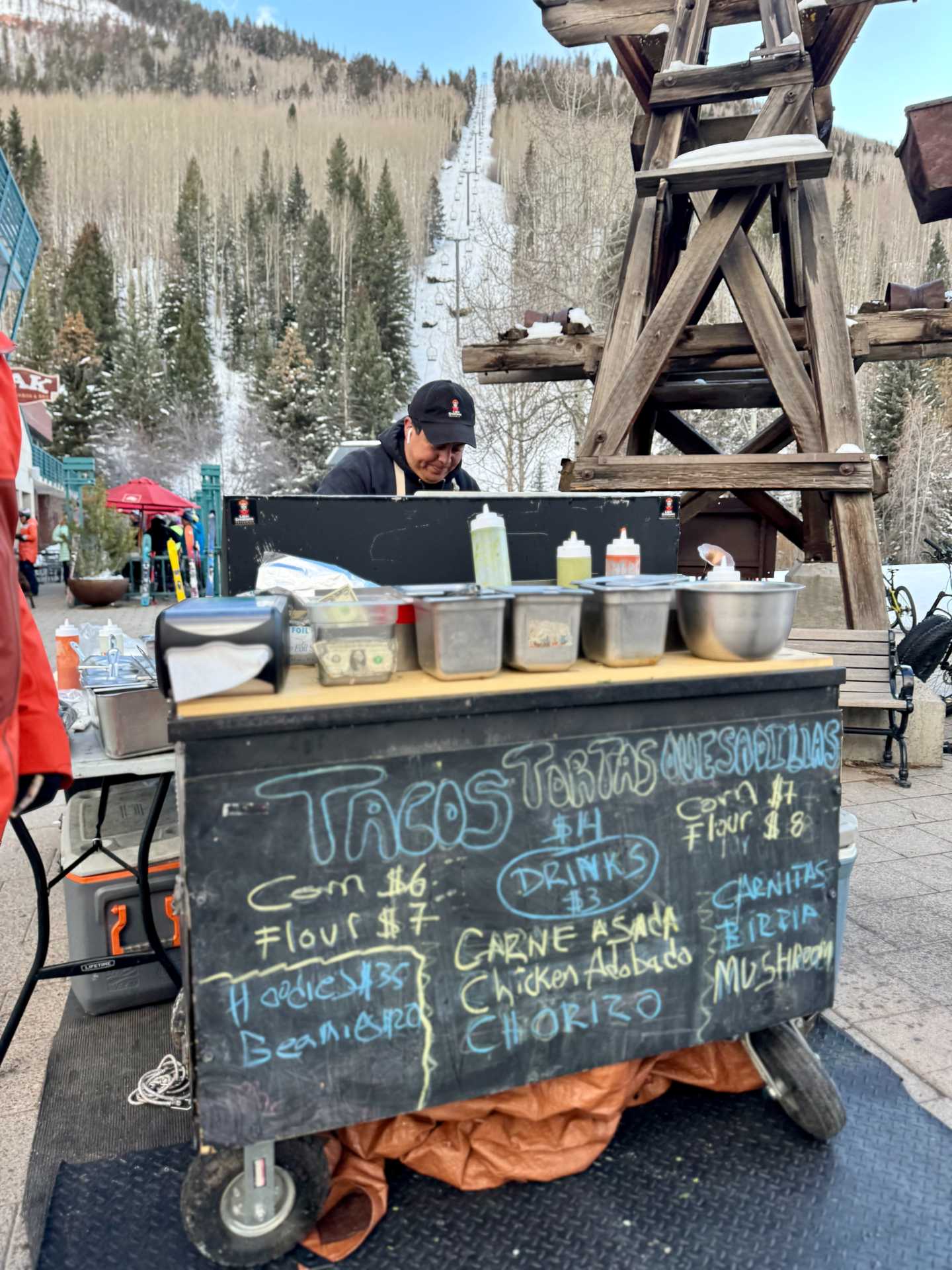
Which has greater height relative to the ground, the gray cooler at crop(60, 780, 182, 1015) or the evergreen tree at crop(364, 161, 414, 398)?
the evergreen tree at crop(364, 161, 414, 398)

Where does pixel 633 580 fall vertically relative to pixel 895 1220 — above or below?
above

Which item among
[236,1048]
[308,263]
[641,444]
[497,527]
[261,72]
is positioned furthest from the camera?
[261,72]

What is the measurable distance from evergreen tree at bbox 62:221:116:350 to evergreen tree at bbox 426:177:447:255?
30.3 m

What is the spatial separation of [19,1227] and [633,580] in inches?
91.3

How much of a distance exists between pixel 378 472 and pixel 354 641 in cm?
183

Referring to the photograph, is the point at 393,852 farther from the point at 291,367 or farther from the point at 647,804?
the point at 291,367

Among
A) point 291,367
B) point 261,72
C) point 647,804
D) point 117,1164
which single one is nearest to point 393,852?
point 647,804

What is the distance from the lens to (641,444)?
331 inches

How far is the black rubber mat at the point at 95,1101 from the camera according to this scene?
2240mm

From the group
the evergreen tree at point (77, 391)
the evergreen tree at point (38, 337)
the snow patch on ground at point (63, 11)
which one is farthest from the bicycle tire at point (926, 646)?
the snow patch on ground at point (63, 11)

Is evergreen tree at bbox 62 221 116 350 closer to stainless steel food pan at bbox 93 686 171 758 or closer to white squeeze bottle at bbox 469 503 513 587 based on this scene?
stainless steel food pan at bbox 93 686 171 758

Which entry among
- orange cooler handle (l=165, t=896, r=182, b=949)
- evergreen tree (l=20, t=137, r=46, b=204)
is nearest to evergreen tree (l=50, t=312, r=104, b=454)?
evergreen tree (l=20, t=137, r=46, b=204)

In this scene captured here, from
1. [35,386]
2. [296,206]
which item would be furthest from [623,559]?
[296,206]

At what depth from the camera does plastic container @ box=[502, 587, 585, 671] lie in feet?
6.19
